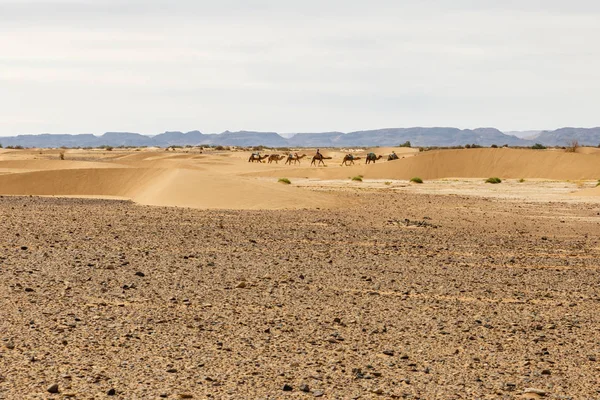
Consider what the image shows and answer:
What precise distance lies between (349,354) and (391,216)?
17.1 meters

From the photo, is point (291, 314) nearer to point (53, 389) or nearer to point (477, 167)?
point (53, 389)

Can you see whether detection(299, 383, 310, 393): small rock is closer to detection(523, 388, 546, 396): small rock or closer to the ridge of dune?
detection(523, 388, 546, 396): small rock

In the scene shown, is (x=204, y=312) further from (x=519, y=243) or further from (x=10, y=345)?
(x=519, y=243)

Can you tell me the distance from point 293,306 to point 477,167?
5397 cm

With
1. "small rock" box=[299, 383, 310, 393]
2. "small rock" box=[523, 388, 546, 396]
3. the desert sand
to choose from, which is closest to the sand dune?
the desert sand

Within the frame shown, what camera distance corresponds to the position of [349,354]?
8102 millimetres

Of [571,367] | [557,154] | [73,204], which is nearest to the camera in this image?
[571,367]

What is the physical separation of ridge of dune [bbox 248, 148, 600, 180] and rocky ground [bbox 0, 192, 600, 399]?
3973 cm

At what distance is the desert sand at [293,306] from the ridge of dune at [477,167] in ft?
115

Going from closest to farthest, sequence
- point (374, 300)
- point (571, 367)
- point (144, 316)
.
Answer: point (571, 367)
point (144, 316)
point (374, 300)

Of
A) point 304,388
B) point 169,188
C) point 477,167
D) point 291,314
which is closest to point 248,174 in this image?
point 477,167

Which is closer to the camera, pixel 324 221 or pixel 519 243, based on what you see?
pixel 519 243

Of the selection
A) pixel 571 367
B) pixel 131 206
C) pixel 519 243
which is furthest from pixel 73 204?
pixel 571 367

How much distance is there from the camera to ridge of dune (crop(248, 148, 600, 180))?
5903 cm
